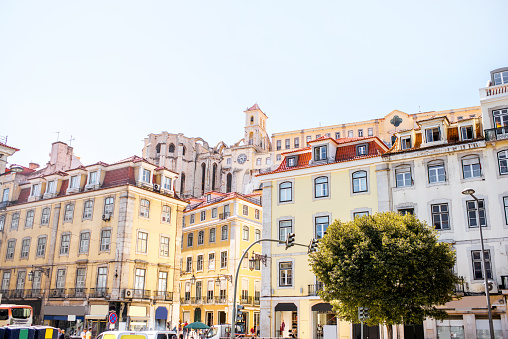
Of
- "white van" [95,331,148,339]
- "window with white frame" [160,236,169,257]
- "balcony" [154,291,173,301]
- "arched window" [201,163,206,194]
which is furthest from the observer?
"arched window" [201,163,206,194]

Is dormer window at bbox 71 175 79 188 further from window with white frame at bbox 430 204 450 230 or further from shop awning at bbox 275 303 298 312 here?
window with white frame at bbox 430 204 450 230

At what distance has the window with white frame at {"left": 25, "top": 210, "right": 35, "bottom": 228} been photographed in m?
50.6

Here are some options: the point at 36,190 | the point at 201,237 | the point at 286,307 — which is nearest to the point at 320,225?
the point at 286,307

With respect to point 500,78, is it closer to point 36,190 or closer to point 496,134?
point 496,134

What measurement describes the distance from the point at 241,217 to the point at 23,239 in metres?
22.8

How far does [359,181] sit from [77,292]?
26458mm

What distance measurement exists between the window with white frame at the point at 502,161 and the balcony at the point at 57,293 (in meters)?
37.2

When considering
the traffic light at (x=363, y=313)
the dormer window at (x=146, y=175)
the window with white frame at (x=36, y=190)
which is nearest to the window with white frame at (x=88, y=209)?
the dormer window at (x=146, y=175)

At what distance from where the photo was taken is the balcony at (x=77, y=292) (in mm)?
42769

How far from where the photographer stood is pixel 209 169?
10869cm

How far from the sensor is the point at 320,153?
3891 centimetres

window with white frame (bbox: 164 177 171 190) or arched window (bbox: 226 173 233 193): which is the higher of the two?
arched window (bbox: 226 173 233 193)

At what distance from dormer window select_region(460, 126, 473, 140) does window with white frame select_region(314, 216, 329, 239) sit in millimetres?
11224

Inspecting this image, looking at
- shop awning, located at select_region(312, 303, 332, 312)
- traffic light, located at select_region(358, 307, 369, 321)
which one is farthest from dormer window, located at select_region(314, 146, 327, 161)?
traffic light, located at select_region(358, 307, 369, 321)
